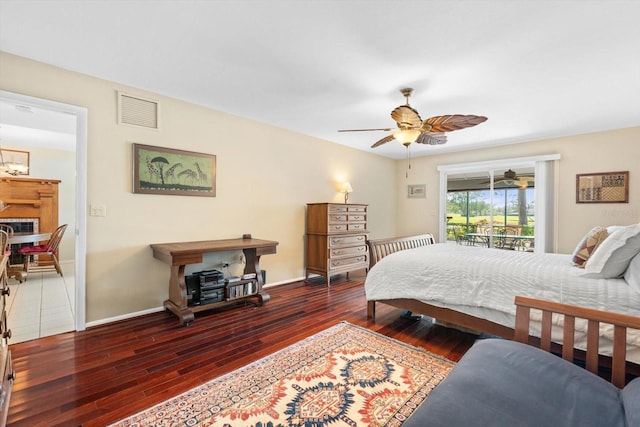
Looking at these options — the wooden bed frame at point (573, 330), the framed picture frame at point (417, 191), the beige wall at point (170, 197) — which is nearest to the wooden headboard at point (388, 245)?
the wooden bed frame at point (573, 330)

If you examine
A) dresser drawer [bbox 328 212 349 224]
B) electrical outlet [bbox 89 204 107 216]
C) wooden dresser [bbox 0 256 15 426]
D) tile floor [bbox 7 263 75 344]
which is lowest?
tile floor [bbox 7 263 75 344]

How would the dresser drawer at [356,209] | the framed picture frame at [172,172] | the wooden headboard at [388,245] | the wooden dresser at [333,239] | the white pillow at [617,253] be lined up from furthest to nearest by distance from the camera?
the dresser drawer at [356,209]
the wooden dresser at [333,239]
the wooden headboard at [388,245]
the framed picture frame at [172,172]
the white pillow at [617,253]

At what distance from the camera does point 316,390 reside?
1.86m

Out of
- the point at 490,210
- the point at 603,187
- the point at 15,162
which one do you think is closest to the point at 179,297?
the point at 490,210

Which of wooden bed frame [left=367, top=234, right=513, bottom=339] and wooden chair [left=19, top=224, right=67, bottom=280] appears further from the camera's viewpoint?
wooden chair [left=19, top=224, right=67, bottom=280]

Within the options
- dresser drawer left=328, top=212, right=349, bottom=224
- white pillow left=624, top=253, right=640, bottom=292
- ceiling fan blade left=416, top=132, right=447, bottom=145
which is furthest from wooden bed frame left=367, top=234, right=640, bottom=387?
dresser drawer left=328, top=212, right=349, bottom=224

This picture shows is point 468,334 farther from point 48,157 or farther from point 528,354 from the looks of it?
point 48,157

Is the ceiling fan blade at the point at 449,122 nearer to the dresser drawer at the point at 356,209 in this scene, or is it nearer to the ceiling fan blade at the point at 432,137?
the ceiling fan blade at the point at 432,137

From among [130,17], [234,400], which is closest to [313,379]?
[234,400]

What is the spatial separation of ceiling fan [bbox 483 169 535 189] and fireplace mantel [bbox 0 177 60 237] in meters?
9.06

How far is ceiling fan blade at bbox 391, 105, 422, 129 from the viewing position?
277cm

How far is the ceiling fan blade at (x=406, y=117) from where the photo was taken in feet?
9.08

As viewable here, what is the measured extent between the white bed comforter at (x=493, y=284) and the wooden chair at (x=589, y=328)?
2.05 feet

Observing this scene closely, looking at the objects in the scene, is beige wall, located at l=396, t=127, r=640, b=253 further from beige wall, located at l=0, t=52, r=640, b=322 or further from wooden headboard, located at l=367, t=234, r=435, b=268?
wooden headboard, located at l=367, t=234, r=435, b=268
